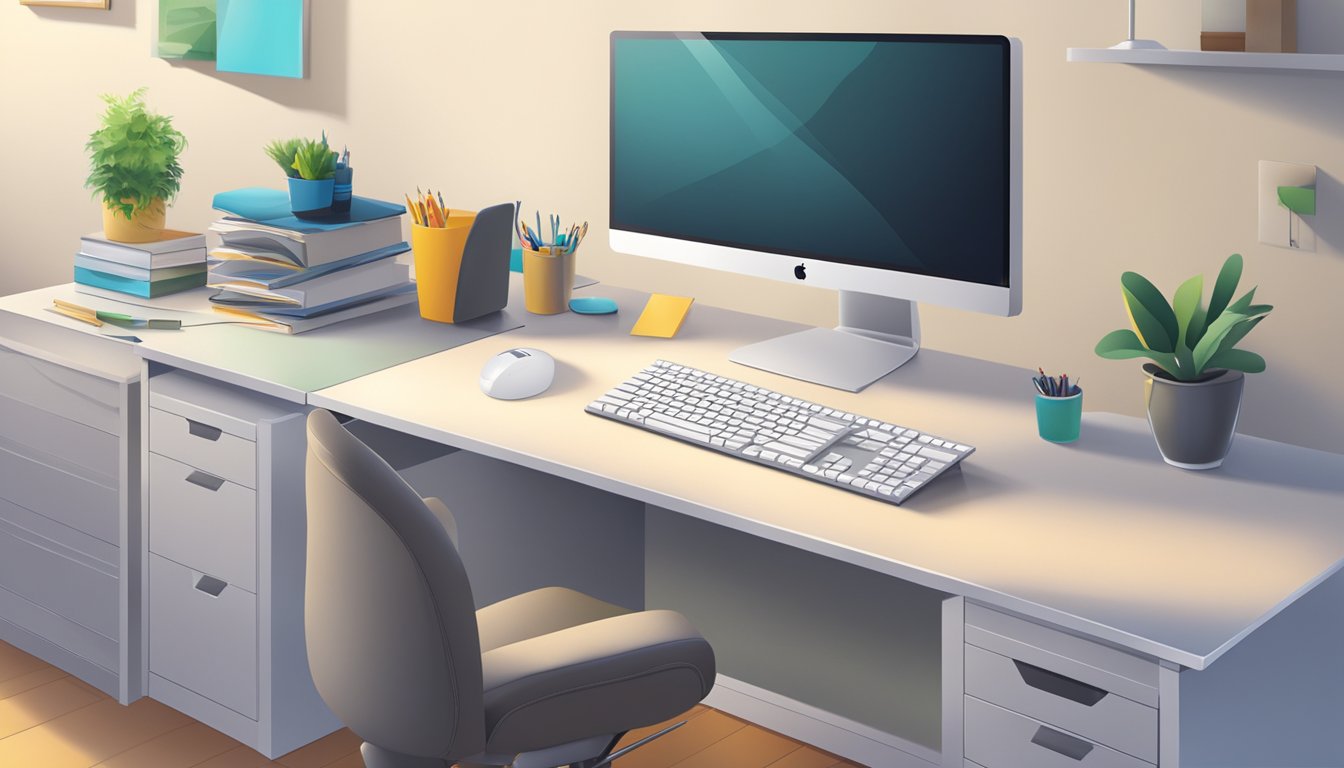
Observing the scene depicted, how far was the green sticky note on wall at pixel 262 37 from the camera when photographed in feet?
10.9

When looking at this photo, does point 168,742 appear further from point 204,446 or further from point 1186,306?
point 1186,306

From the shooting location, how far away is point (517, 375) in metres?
1.89

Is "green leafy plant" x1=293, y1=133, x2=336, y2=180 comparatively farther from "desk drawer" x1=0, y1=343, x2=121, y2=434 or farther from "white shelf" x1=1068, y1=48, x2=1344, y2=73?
"white shelf" x1=1068, y1=48, x2=1344, y2=73

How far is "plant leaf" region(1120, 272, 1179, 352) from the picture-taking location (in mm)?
1634

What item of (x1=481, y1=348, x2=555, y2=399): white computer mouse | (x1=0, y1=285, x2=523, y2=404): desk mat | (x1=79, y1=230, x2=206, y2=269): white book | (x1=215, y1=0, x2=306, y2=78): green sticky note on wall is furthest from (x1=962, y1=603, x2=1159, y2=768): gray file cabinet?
(x1=215, y1=0, x2=306, y2=78): green sticky note on wall

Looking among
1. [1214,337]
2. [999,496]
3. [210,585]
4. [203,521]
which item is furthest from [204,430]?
[1214,337]

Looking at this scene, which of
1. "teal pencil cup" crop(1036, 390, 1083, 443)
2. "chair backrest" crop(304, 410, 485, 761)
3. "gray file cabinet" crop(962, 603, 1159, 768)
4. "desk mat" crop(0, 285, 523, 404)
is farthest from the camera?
"desk mat" crop(0, 285, 523, 404)

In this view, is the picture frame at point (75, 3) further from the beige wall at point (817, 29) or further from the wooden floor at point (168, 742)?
the wooden floor at point (168, 742)

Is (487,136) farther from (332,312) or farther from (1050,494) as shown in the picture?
(1050,494)

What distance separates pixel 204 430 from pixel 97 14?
236 centimetres

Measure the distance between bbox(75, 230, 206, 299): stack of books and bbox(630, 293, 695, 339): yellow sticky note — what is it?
87 cm

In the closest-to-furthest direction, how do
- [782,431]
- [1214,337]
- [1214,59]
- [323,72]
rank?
[1214,337] < [782,431] < [1214,59] < [323,72]

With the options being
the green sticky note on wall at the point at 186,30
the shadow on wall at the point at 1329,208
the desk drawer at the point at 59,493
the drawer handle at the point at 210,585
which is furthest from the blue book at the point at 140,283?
the shadow on wall at the point at 1329,208

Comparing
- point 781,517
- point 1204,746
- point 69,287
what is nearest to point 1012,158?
point 781,517
